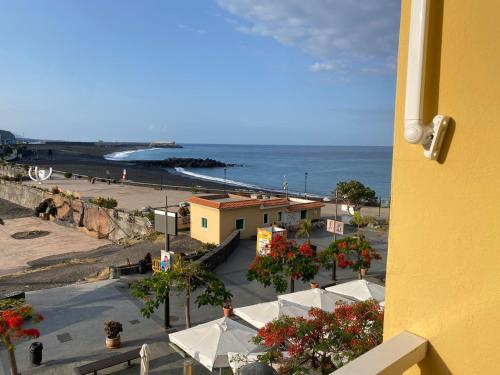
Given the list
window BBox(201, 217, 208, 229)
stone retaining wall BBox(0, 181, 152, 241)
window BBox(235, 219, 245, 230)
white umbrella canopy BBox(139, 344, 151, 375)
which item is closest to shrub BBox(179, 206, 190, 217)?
stone retaining wall BBox(0, 181, 152, 241)

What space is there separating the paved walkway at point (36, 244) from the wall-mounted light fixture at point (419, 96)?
2811 centimetres

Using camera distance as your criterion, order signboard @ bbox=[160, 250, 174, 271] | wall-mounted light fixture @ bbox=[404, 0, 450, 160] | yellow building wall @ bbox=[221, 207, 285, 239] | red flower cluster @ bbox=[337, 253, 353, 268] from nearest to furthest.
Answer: wall-mounted light fixture @ bbox=[404, 0, 450, 160] → signboard @ bbox=[160, 250, 174, 271] → red flower cluster @ bbox=[337, 253, 353, 268] → yellow building wall @ bbox=[221, 207, 285, 239]

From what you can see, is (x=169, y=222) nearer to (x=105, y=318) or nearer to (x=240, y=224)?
(x=105, y=318)

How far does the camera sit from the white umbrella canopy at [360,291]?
1385 cm

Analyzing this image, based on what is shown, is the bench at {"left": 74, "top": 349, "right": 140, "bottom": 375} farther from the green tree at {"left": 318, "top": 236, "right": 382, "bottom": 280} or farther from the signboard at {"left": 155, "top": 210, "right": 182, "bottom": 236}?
the green tree at {"left": 318, "top": 236, "right": 382, "bottom": 280}

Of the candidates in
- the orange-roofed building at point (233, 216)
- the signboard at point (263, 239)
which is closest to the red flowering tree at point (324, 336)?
the signboard at point (263, 239)

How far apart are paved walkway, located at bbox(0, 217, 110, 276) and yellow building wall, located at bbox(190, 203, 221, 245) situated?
10.4m

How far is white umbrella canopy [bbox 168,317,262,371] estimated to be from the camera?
30.9 feet

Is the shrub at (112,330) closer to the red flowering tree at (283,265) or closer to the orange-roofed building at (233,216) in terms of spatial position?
the red flowering tree at (283,265)

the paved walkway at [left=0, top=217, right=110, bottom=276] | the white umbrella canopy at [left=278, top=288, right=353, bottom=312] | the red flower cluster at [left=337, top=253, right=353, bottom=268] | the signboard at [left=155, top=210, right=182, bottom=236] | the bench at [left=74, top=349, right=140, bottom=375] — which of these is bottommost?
the paved walkway at [left=0, top=217, right=110, bottom=276]

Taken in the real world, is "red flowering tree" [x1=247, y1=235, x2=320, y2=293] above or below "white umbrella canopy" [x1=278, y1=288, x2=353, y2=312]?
above

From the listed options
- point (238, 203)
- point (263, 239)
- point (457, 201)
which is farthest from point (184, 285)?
point (238, 203)

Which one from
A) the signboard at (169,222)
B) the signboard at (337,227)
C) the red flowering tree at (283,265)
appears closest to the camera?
the red flowering tree at (283,265)

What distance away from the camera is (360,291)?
46.1 ft
